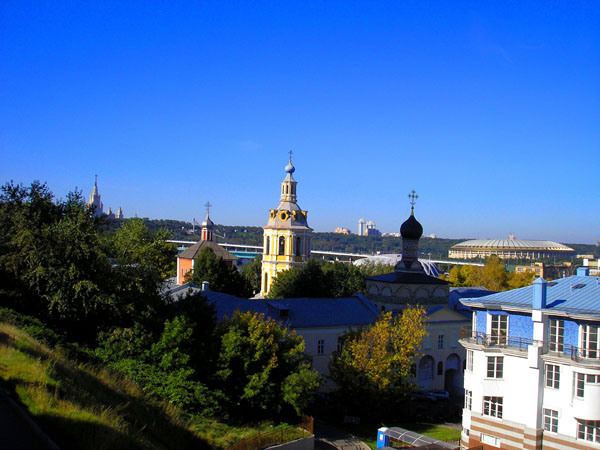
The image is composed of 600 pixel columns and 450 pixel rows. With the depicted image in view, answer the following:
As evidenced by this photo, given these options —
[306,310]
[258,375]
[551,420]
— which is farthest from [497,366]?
[306,310]

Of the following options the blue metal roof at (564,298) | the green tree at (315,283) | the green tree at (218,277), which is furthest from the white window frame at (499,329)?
the green tree at (218,277)

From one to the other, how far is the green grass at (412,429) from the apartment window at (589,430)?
270 inches

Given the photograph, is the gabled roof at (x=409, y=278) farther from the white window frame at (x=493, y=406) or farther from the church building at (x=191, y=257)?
the church building at (x=191, y=257)

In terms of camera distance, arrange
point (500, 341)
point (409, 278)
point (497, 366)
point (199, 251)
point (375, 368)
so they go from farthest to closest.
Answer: point (199, 251), point (409, 278), point (375, 368), point (500, 341), point (497, 366)

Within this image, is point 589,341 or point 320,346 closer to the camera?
point 589,341

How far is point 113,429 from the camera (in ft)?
36.9

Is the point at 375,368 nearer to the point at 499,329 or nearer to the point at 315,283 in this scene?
the point at 499,329

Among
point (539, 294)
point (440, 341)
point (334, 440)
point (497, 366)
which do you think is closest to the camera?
point (539, 294)

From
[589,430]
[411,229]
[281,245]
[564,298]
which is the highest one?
[411,229]

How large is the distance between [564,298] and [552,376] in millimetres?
2850

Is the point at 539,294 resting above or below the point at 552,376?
above

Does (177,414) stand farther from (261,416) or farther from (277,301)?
(277,301)

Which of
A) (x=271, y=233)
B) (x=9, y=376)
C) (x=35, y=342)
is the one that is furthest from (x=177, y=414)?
(x=271, y=233)

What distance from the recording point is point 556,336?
2056 cm
